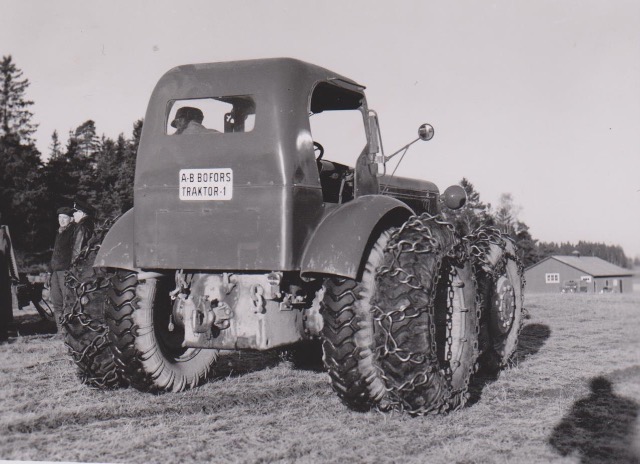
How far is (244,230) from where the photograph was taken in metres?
5.21

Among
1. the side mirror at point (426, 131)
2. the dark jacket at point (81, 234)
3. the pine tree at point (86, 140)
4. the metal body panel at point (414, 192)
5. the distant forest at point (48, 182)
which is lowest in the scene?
the dark jacket at point (81, 234)

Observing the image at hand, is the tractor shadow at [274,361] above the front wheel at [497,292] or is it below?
below

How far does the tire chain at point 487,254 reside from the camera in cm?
725

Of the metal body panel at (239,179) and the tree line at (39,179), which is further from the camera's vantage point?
the tree line at (39,179)

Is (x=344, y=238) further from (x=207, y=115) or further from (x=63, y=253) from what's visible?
(x=63, y=253)

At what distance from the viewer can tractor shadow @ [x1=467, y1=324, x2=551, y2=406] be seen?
627 cm

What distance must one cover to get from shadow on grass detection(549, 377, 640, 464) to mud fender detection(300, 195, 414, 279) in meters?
1.73

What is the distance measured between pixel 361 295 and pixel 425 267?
20.3 inches

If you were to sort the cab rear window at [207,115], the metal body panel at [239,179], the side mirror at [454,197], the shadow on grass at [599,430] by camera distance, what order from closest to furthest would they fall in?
1. the shadow on grass at [599,430]
2. the metal body panel at [239,179]
3. the cab rear window at [207,115]
4. the side mirror at [454,197]

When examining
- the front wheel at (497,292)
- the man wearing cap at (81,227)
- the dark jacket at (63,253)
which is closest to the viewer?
the front wheel at (497,292)

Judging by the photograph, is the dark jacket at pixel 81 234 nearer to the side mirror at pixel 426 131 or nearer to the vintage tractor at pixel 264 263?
the vintage tractor at pixel 264 263

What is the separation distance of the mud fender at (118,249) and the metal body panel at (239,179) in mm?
192

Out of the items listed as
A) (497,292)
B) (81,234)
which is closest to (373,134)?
(497,292)

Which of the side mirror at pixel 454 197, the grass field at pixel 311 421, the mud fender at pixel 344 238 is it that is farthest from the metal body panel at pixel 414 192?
the grass field at pixel 311 421
